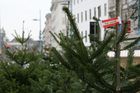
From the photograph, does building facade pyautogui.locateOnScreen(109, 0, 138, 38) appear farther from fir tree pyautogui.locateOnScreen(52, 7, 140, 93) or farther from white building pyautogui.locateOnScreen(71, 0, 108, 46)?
white building pyautogui.locateOnScreen(71, 0, 108, 46)

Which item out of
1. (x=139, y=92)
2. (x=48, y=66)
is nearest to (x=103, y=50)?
(x=139, y=92)

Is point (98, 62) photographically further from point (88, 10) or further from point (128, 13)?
point (88, 10)

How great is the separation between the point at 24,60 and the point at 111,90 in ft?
31.3

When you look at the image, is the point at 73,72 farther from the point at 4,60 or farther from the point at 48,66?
the point at 4,60

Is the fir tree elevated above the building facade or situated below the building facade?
below

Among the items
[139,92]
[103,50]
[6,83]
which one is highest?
[103,50]

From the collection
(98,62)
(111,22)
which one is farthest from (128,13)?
(111,22)

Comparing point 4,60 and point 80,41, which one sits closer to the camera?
point 80,41

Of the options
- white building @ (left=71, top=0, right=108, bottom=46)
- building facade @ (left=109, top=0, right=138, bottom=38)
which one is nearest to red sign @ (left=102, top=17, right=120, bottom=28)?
building facade @ (left=109, top=0, right=138, bottom=38)

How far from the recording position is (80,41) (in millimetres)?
5156

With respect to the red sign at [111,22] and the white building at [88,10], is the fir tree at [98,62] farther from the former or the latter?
the white building at [88,10]

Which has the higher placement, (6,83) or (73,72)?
(73,72)

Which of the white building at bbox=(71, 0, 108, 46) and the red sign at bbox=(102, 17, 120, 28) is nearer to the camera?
the red sign at bbox=(102, 17, 120, 28)

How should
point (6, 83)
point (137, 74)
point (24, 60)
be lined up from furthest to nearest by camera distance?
1. point (24, 60)
2. point (6, 83)
3. point (137, 74)
